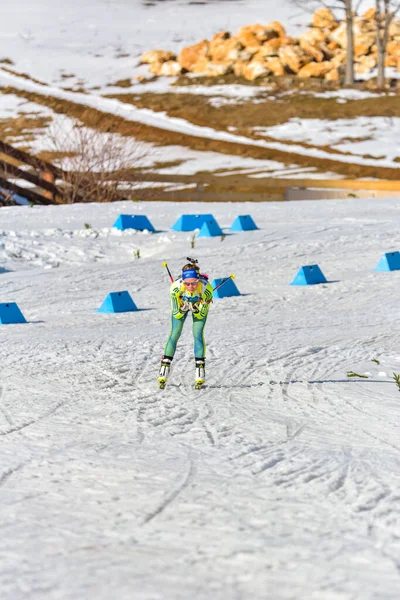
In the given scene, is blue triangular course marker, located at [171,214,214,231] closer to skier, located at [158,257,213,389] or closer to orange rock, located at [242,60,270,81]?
skier, located at [158,257,213,389]

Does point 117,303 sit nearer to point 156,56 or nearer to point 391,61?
point 391,61

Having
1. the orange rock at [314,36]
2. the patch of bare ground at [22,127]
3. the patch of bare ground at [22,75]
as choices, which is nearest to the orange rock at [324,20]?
the orange rock at [314,36]

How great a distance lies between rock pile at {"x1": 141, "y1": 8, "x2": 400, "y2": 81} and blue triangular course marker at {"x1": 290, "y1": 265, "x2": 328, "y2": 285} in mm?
39431

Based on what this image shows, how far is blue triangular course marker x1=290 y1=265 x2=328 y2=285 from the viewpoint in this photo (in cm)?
1242

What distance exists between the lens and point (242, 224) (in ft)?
55.1

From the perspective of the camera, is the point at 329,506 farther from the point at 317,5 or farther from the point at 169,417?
the point at 317,5

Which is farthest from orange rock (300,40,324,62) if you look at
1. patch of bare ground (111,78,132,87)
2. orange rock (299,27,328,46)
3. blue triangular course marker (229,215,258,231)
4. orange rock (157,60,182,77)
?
blue triangular course marker (229,215,258,231)

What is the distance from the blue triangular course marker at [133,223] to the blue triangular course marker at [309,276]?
4.61m

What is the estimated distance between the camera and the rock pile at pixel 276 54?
2039 inches

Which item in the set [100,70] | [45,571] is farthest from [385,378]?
[100,70]

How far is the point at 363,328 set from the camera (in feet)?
32.9

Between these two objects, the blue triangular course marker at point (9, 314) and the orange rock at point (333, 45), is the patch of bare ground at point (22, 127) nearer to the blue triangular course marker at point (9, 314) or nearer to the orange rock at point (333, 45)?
the orange rock at point (333, 45)

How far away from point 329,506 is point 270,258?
9.64m

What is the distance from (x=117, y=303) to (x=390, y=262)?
12.7 feet
